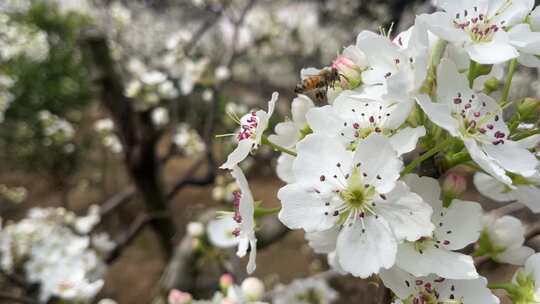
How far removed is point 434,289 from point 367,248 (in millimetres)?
129

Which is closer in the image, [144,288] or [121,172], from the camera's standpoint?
[144,288]

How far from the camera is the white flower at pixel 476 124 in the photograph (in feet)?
1.86

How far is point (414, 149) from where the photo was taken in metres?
0.65

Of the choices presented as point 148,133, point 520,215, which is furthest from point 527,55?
point 148,133

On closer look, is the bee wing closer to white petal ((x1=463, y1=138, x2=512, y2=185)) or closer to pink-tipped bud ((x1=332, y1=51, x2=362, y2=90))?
pink-tipped bud ((x1=332, y1=51, x2=362, y2=90))

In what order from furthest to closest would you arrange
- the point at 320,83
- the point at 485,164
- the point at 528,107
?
the point at 320,83 < the point at 528,107 < the point at 485,164

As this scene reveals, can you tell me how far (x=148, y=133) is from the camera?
8.93ft

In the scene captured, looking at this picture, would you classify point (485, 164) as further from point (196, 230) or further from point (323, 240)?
point (196, 230)

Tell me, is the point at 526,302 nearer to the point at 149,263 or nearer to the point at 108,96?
the point at 108,96

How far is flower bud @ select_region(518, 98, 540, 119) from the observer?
677mm

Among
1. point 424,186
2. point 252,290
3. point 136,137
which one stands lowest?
point 136,137

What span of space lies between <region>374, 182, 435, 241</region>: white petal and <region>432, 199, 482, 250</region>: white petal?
0.08 metres

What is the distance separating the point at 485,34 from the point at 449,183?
0.75ft

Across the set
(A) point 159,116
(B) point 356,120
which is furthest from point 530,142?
(A) point 159,116
